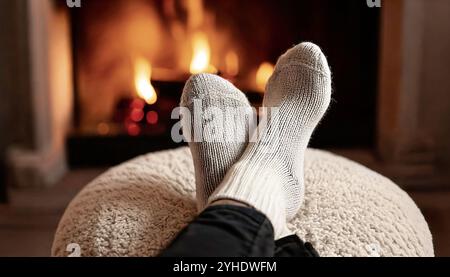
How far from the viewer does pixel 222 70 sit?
1.79 metres

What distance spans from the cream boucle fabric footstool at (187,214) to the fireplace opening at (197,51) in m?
0.88

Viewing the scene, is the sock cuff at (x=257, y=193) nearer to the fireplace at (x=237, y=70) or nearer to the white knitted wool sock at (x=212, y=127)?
the white knitted wool sock at (x=212, y=127)

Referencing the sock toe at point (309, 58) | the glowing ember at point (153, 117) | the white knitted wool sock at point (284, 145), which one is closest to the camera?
the white knitted wool sock at point (284, 145)

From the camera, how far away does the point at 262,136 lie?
87 centimetres

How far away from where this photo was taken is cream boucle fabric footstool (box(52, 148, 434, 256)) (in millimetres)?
728

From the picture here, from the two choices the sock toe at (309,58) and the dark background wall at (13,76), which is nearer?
the sock toe at (309,58)

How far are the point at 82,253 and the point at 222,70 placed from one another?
111cm

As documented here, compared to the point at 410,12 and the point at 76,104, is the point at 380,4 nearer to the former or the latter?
the point at 410,12

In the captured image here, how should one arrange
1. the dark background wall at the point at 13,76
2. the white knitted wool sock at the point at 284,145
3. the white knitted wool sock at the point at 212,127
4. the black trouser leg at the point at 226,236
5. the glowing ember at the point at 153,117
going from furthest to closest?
the glowing ember at the point at 153,117 < the dark background wall at the point at 13,76 < the white knitted wool sock at the point at 212,127 < the white knitted wool sock at the point at 284,145 < the black trouser leg at the point at 226,236

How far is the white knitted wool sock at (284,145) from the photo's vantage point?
2.26 feet

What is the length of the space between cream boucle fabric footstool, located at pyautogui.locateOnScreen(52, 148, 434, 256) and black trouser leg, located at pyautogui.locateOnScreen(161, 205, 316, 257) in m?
0.11

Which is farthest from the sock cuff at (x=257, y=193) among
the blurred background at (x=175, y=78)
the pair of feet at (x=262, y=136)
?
the blurred background at (x=175, y=78)

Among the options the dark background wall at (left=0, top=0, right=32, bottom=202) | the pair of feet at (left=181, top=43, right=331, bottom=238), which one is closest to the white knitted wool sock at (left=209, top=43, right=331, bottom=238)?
the pair of feet at (left=181, top=43, right=331, bottom=238)

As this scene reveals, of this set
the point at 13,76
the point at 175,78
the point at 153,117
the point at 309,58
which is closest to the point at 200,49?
the point at 175,78
